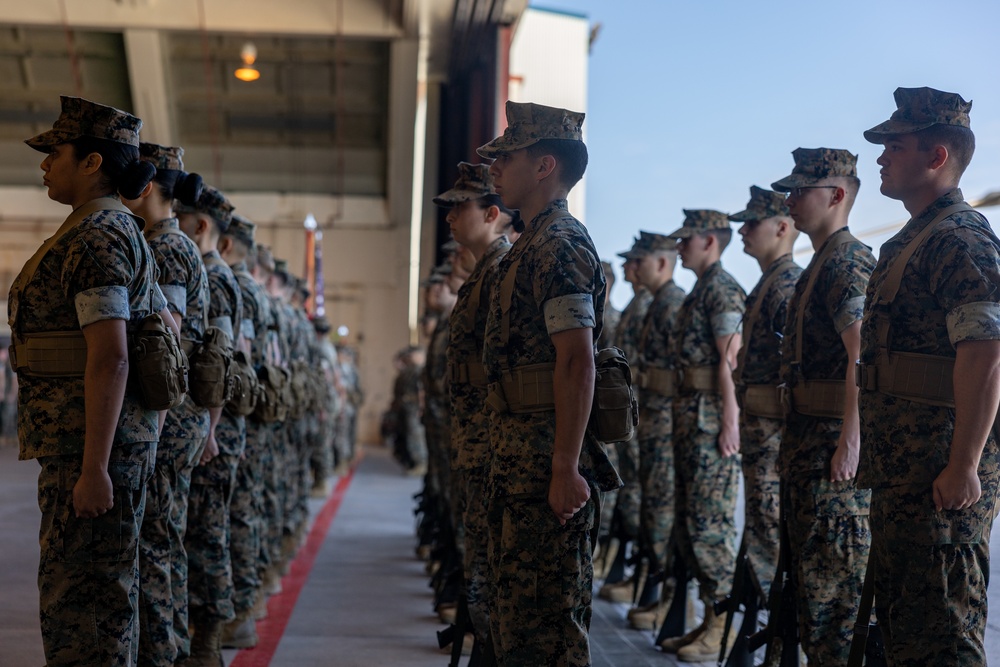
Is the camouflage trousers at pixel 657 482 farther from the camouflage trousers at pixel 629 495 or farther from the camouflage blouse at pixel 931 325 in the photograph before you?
the camouflage blouse at pixel 931 325

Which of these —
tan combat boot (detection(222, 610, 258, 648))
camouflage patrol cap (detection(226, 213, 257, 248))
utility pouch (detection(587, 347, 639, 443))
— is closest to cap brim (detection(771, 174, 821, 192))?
utility pouch (detection(587, 347, 639, 443))

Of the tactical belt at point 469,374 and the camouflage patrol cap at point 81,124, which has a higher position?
the camouflage patrol cap at point 81,124

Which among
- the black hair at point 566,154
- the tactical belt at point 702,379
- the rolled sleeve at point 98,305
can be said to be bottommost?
the tactical belt at point 702,379

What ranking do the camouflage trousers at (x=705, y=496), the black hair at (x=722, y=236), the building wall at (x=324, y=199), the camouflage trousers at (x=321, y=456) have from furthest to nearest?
the building wall at (x=324, y=199)
the camouflage trousers at (x=321, y=456)
the black hair at (x=722, y=236)
the camouflage trousers at (x=705, y=496)

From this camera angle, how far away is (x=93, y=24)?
14.2 meters

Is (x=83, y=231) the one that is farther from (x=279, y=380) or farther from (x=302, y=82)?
(x=302, y=82)

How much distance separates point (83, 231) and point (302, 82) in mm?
14159

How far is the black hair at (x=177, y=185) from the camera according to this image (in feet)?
11.2

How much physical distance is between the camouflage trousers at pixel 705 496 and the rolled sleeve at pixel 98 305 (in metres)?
2.59

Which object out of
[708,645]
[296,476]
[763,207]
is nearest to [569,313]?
[763,207]

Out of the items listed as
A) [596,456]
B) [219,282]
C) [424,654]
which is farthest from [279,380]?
[596,456]

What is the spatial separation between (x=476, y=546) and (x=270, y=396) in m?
1.55

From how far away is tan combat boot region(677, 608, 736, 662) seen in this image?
4.07 metres

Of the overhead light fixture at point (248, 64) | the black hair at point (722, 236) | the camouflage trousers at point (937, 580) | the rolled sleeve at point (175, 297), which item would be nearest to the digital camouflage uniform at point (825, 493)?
the camouflage trousers at point (937, 580)
